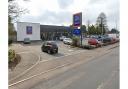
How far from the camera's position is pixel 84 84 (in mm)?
9586

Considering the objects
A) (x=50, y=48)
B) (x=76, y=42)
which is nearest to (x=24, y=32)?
(x=76, y=42)

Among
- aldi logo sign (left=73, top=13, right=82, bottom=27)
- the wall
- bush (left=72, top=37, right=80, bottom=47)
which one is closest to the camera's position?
bush (left=72, top=37, right=80, bottom=47)

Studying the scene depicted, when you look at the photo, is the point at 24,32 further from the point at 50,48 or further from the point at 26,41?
the point at 50,48

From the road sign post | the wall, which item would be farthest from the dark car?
the wall

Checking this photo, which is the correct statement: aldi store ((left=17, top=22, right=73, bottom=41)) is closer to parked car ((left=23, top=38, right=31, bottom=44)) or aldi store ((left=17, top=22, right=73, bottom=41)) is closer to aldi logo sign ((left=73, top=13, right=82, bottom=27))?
parked car ((left=23, top=38, right=31, bottom=44))

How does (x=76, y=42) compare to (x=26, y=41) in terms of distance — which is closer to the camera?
(x=76, y=42)

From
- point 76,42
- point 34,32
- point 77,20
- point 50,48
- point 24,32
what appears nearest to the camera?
point 50,48

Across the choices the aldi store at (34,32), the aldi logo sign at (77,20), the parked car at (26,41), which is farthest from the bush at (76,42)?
the parked car at (26,41)

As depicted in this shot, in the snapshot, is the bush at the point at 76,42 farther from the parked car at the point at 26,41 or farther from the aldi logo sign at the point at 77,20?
the parked car at the point at 26,41

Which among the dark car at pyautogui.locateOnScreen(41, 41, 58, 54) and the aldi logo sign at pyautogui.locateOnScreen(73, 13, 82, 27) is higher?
the aldi logo sign at pyautogui.locateOnScreen(73, 13, 82, 27)

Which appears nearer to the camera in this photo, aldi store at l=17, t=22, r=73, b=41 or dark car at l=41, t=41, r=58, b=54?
dark car at l=41, t=41, r=58, b=54
